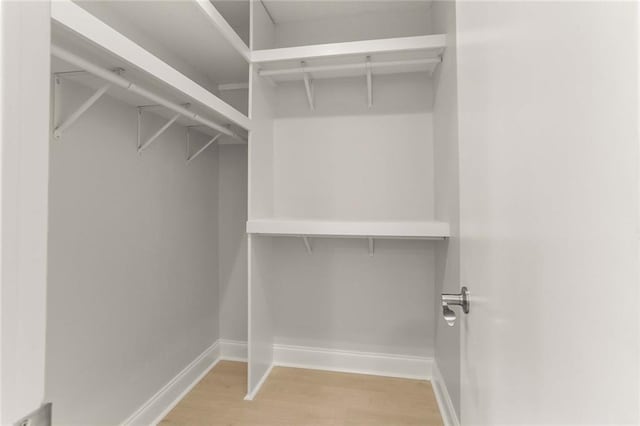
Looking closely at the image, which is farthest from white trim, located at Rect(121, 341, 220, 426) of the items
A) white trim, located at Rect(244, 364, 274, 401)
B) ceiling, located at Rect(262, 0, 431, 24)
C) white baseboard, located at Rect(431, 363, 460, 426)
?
ceiling, located at Rect(262, 0, 431, 24)

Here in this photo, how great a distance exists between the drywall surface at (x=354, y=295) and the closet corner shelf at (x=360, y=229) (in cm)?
43

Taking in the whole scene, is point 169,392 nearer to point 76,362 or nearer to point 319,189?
point 76,362

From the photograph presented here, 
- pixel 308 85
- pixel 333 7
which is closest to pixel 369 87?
pixel 308 85

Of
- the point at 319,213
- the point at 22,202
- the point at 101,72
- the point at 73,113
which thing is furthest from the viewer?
the point at 319,213

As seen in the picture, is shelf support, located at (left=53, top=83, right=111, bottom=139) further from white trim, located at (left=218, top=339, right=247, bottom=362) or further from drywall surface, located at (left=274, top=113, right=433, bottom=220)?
white trim, located at (left=218, top=339, right=247, bottom=362)

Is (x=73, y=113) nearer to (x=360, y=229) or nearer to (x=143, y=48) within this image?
(x=143, y=48)

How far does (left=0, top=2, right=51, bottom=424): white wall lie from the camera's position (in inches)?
11.3

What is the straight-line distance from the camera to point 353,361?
6.51 feet

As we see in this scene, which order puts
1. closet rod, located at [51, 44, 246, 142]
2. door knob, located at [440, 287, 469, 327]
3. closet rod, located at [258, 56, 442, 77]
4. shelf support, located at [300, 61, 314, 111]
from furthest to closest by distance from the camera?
shelf support, located at [300, 61, 314, 111], closet rod, located at [258, 56, 442, 77], closet rod, located at [51, 44, 246, 142], door knob, located at [440, 287, 469, 327]

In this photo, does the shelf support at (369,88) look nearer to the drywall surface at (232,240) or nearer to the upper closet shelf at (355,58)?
the upper closet shelf at (355,58)

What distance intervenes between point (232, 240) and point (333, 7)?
1674 mm

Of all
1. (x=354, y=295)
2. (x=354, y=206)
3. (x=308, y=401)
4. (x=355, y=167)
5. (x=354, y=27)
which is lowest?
(x=308, y=401)

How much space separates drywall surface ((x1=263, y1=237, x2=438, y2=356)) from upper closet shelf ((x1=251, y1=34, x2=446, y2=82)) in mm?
1045

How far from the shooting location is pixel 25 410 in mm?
311
